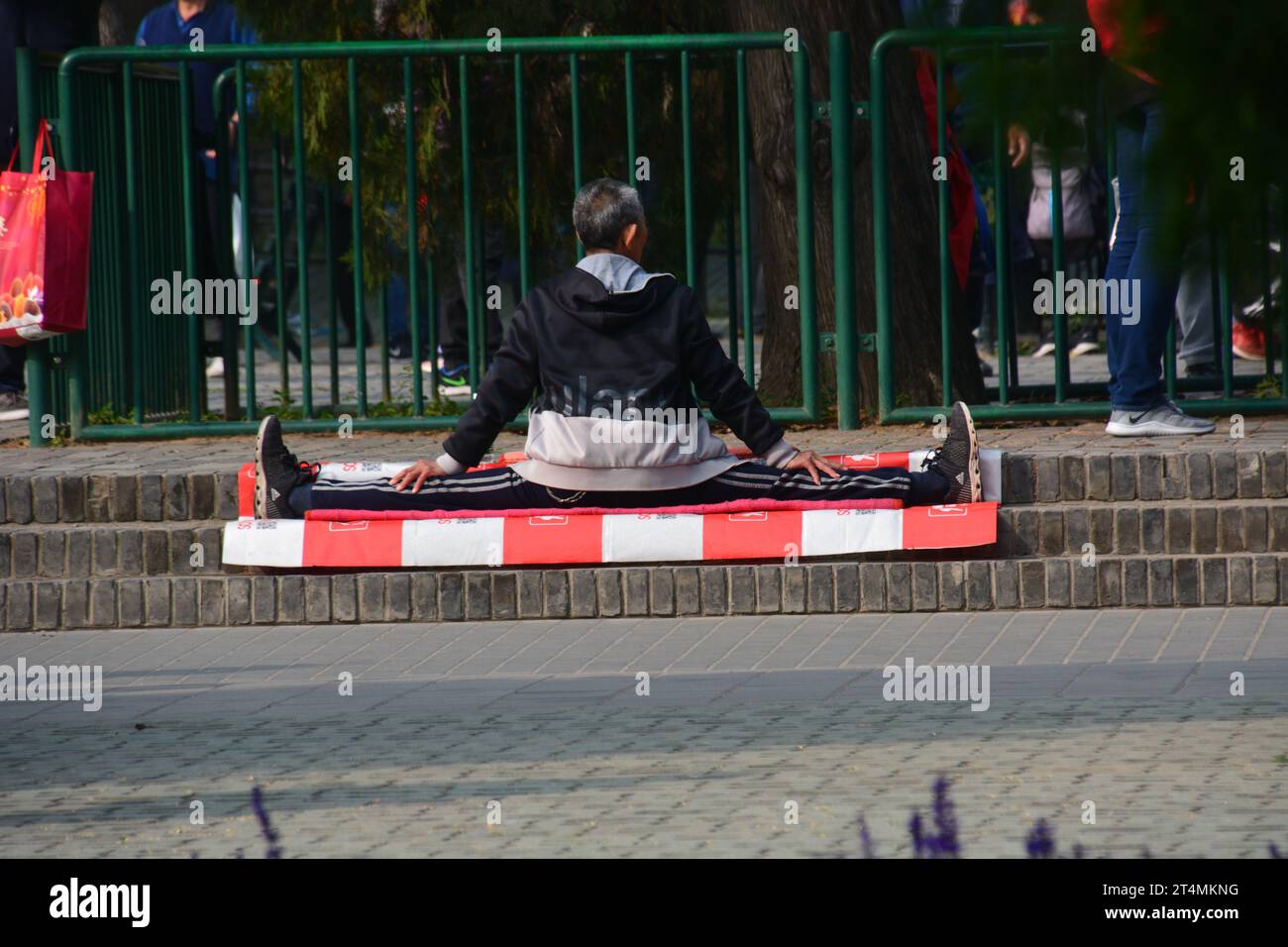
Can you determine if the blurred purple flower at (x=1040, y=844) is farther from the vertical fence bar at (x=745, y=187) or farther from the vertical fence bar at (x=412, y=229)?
the vertical fence bar at (x=412, y=229)

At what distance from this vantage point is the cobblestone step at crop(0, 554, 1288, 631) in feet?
24.3

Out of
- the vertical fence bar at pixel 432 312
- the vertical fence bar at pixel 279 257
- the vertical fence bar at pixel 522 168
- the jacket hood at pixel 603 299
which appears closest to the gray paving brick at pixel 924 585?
the jacket hood at pixel 603 299

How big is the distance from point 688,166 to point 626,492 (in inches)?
74.5

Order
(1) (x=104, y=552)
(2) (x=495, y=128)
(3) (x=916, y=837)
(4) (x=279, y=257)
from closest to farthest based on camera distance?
(3) (x=916, y=837)
(1) (x=104, y=552)
(4) (x=279, y=257)
(2) (x=495, y=128)

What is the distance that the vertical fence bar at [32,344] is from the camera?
9.12 metres

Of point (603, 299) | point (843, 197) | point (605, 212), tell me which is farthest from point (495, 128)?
point (603, 299)

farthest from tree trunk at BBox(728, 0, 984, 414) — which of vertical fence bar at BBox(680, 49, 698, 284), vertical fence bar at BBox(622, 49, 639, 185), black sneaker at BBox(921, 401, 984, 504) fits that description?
black sneaker at BBox(921, 401, 984, 504)

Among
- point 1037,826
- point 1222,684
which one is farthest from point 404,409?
point 1037,826

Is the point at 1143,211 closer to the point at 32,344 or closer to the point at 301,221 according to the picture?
the point at 301,221

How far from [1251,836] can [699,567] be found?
3.37 metres

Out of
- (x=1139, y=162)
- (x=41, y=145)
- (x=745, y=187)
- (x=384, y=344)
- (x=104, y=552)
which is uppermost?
(x=41, y=145)

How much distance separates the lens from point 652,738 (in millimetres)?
5469

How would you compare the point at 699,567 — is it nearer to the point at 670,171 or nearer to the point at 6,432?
the point at 670,171

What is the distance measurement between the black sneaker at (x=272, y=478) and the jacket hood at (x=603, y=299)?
A: 42.2 inches
